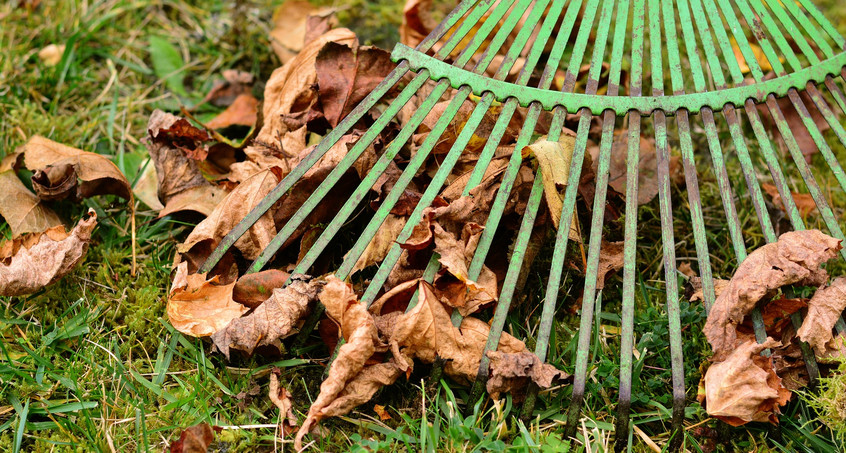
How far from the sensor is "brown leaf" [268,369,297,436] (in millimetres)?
1464

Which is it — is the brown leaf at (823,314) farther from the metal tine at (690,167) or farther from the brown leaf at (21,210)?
the brown leaf at (21,210)

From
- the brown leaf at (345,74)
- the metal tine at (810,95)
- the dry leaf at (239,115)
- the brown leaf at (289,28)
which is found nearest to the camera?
the metal tine at (810,95)

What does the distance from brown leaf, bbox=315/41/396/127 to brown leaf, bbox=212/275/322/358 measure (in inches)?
22.1

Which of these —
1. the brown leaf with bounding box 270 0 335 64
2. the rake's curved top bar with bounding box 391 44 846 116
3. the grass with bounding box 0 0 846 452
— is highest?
the rake's curved top bar with bounding box 391 44 846 116

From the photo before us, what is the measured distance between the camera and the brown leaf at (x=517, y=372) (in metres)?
1.46

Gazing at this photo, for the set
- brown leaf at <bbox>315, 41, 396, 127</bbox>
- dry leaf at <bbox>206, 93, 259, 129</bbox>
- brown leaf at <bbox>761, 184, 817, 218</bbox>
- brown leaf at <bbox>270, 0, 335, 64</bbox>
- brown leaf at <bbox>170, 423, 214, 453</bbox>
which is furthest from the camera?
brown leaf at <bbox>270, 0, 335, 64</bbox>

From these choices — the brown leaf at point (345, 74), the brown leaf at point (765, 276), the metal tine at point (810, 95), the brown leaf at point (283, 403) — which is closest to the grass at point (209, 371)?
the brown leaf at point (283, 403)

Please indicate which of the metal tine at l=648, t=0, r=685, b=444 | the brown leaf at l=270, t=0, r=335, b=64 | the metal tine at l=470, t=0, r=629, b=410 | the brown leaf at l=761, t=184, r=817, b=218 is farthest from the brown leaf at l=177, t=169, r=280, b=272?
the brown leaf at l=761, t=184, r=817, b=218

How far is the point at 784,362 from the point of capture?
4.97 ft

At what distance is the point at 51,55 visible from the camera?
8.08 feet

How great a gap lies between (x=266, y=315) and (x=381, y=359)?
0.88 feet

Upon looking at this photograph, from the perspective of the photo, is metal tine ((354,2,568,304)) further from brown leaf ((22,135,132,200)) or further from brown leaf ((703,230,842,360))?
brown leaf ((22,135,132,200))

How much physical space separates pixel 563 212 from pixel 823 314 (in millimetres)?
599

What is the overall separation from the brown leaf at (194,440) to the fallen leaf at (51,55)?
1.64m
